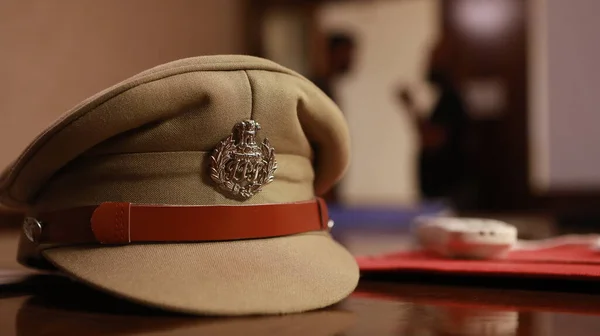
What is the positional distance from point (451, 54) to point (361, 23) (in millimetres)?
753

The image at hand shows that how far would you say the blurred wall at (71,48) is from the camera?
2133 mm

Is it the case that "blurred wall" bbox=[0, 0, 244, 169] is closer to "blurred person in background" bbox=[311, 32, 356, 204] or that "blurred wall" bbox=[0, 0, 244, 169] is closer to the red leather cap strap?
"blurred person in background" bbox=[311, 32, 356, 204]

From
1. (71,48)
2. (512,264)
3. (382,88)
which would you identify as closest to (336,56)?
(382,88)

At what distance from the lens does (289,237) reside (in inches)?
25.0

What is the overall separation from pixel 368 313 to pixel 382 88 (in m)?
3.47

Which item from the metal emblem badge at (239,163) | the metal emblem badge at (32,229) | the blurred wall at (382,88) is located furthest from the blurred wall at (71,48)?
the metal emblem badge at (239,163)

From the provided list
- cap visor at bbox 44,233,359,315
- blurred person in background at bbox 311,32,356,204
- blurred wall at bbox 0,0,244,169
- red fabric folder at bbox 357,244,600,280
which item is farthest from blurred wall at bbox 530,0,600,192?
cap visor at bbox 44,233,359,315

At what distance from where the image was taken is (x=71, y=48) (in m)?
2.40

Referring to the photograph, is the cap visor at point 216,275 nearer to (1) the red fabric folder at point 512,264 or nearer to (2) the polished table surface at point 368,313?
(2) the polished table surface at point 368,313

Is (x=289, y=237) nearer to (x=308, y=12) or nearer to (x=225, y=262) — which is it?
(x=225, y=262)

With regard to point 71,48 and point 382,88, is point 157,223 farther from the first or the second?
point 382,88

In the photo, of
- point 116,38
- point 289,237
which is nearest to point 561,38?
point 116,38

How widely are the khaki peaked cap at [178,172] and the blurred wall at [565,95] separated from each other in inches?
99.9

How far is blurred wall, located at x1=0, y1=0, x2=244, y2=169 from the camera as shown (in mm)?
2133
